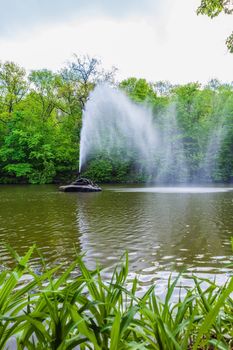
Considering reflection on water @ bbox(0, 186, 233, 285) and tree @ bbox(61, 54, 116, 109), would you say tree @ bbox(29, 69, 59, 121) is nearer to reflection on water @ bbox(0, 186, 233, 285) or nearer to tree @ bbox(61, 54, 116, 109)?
tree @ bbox(61, 54, 116, 109)

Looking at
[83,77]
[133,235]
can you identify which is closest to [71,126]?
[83,77]

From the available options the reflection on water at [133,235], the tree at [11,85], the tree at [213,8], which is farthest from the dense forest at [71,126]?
the tree at [213,8]

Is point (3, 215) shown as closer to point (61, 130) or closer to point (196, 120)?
point (61, 130)

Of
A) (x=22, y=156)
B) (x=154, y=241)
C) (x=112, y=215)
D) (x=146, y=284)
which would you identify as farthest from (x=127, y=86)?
(x=146, y=284)

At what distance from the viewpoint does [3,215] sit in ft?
35.9

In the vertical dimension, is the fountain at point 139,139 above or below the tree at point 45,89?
below

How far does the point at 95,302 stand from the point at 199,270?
356cm

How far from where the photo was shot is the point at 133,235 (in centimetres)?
768

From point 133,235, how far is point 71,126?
32.2 meters

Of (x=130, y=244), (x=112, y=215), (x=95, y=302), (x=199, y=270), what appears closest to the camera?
(x=95, y=302)

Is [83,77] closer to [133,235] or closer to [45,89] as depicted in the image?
[45,89]

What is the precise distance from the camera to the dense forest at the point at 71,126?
35000mm

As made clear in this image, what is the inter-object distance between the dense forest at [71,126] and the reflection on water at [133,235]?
23396 millimetres

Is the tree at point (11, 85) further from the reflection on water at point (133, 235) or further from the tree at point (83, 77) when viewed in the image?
the reflection on water at point (133, 235)
